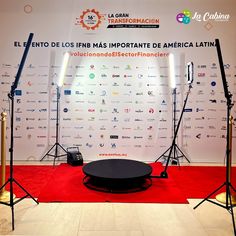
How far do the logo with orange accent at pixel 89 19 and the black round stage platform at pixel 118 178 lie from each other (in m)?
2.73

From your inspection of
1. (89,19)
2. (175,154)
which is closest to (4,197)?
(175,154)

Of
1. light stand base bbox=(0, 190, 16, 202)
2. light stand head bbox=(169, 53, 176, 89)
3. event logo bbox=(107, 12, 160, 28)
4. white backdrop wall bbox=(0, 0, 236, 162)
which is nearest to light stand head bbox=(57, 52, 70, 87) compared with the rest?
white backdrop wall bbox=(0, 0, 236, 162)

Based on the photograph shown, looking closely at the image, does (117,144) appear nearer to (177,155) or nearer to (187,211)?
(177,155)

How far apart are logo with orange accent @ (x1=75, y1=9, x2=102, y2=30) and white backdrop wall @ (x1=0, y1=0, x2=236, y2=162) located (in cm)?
2

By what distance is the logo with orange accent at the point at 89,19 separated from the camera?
5484 millimetres

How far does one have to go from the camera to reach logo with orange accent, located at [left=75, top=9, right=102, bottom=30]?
5.48m

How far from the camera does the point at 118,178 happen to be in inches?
148

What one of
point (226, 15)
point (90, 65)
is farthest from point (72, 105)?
point (226, 15)

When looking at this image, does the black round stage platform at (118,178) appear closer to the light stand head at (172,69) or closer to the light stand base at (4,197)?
the light stand base at (4,197)

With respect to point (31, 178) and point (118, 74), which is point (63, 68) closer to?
point (118, 74)

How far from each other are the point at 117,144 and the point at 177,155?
3.85ft

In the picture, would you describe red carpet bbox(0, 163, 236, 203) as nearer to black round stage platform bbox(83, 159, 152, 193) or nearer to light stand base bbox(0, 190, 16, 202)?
black round stage platform bbox(83, 159, 152, 193)

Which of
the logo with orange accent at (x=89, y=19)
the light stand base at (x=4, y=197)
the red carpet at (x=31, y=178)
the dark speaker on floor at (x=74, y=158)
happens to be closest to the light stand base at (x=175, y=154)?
the dark speaker on floor at (x=74, y=158)

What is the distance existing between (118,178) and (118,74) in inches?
95.9
